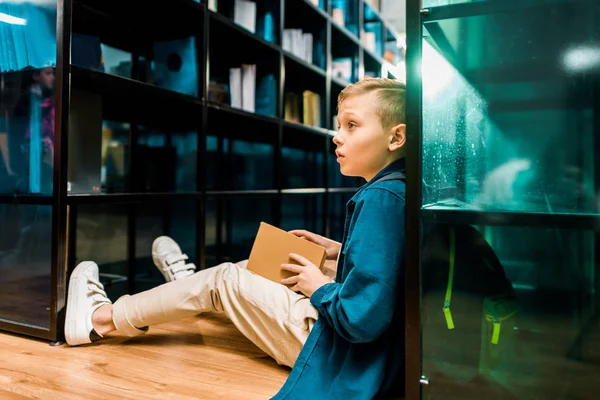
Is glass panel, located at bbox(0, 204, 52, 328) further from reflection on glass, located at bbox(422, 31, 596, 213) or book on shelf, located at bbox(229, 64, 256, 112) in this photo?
reflection on glass, located at bbox(422, 31, 596, 213)

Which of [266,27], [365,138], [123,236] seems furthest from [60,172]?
[266,27]

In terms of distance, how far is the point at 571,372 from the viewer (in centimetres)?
92

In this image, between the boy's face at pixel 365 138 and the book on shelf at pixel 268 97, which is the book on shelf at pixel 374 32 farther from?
the boy's face at pixel 365 138

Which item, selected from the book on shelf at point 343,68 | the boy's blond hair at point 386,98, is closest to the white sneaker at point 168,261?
the boy's blond hair at point 386,98

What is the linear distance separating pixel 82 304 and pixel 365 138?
971 mm

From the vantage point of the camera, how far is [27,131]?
5.47 ft

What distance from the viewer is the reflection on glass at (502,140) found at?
2.96 feet

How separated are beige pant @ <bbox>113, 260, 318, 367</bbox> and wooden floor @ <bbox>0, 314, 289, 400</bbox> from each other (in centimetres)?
8

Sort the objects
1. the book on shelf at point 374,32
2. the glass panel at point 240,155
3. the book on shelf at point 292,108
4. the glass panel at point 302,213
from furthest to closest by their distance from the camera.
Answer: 1. the book on shelf at point 374,32
2. the glass panel at point 302,213
3. the book on shelf at point 292,108
4. the glass panel at point 240,155

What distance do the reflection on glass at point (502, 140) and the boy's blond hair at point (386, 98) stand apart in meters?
0.15

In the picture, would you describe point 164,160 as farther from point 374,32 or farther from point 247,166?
point 374,32

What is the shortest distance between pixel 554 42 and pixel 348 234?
57cm

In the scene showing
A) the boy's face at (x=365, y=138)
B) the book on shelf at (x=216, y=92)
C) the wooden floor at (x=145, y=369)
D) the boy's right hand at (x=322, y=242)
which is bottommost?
the wooden floor at (x=145, y=369)

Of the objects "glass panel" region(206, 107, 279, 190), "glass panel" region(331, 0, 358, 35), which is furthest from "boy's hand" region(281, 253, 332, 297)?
"glass panel" region(331, 0, 358, 35)
